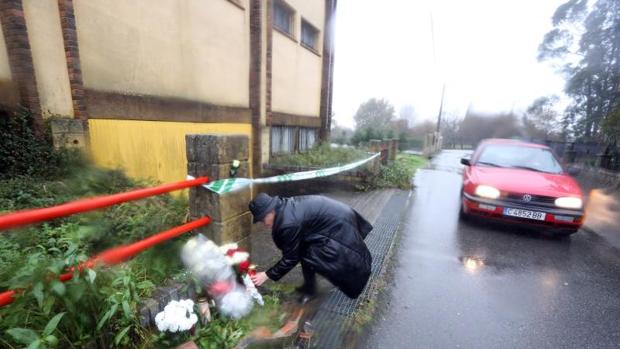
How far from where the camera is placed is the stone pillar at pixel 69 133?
384 cm

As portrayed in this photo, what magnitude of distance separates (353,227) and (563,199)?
411 centimetres

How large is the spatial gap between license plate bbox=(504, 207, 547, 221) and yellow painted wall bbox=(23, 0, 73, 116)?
6842 millimetres

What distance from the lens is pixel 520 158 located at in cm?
579

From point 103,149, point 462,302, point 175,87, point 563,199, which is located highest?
point 175,87

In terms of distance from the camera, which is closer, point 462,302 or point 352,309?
point 352,309

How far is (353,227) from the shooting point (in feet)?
8.57

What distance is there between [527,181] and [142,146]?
666 centimetres

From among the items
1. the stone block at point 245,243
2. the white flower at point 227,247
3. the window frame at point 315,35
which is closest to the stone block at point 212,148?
the white flower at point 227,247

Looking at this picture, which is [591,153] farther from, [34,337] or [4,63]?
[4,63]

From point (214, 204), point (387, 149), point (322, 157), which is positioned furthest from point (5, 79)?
point (387, 149)

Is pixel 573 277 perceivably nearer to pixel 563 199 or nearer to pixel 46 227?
pixel 563 199

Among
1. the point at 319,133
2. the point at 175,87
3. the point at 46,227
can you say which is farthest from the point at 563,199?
the point at 319,133

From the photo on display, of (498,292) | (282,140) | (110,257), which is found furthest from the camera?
(282,140)

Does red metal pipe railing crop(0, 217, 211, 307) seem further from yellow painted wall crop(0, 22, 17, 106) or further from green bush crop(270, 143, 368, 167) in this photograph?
green bush crop(270, 143, 368, 167)
